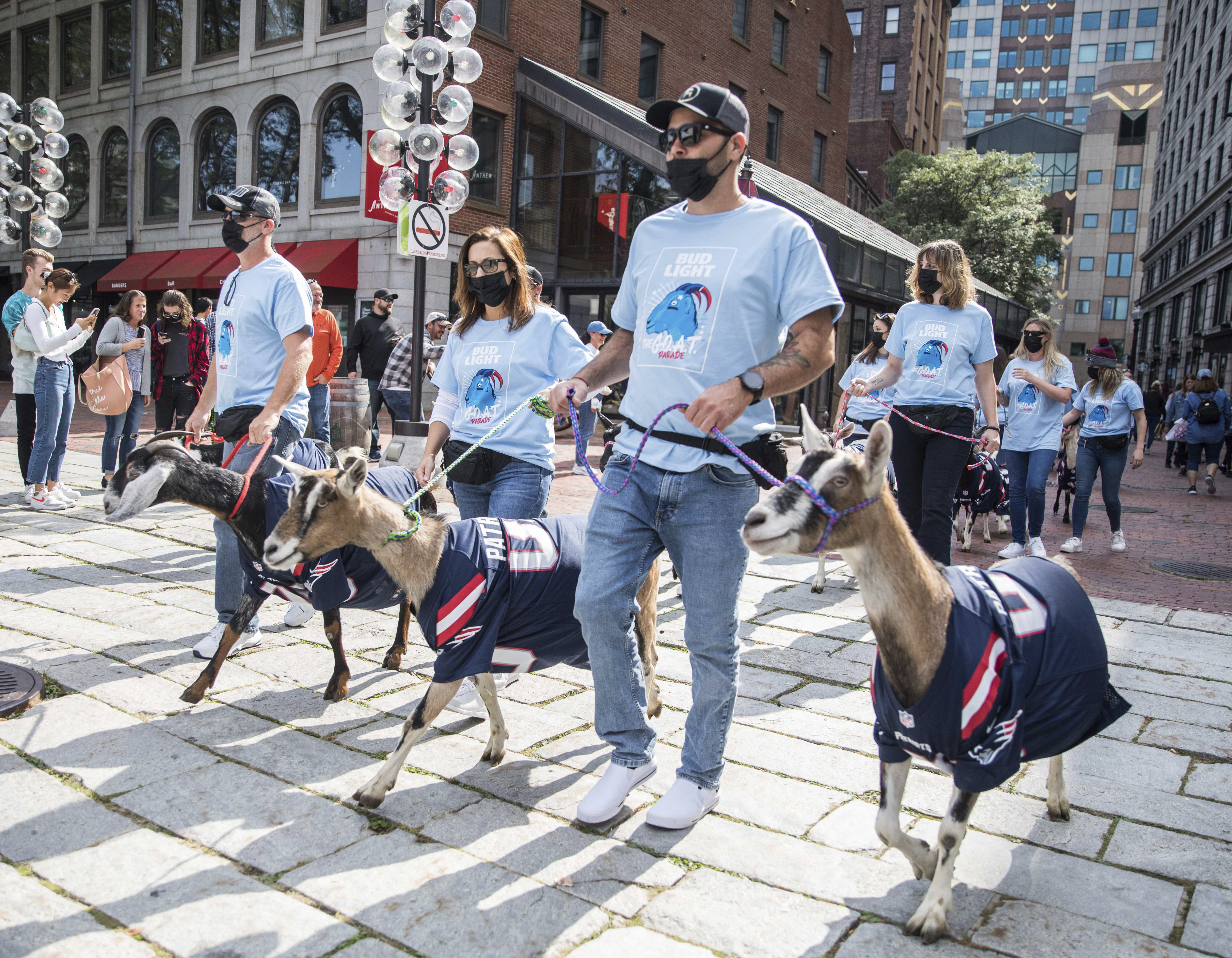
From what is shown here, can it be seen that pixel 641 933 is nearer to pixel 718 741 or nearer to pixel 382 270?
pixel 718 741

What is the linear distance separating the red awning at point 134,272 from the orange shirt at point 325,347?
52.1ft

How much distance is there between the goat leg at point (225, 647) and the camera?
14.2 feet

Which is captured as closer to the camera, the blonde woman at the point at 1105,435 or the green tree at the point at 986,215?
the blonde woman at the point at 1105,435

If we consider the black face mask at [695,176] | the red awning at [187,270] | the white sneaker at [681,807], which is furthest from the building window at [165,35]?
the white sneaker at [681,807]

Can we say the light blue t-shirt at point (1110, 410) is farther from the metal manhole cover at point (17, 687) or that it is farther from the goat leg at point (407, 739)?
the metal manhole cover at point (17, 687)

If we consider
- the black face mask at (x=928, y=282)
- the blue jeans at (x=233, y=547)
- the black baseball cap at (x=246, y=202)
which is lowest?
the blue jeans at (x=233, y=547)

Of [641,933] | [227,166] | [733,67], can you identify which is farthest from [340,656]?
[733,67]

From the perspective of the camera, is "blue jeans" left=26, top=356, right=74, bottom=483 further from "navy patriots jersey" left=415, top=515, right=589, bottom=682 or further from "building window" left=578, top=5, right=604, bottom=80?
"building window" left=578, top=5, right=604, bottom=80

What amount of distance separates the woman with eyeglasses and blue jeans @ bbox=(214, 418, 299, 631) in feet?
2.98

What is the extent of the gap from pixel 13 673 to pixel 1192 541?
36.1 ft

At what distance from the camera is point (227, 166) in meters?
23.0

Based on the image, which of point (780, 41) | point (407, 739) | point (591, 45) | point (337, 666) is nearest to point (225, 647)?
point (337, 666)

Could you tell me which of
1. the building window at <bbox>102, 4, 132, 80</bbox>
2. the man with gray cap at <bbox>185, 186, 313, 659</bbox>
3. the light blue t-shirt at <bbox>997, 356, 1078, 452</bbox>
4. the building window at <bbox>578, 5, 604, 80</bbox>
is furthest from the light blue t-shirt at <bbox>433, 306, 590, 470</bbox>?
the building window at <bbox>102, 4, 132, 80</bbox>

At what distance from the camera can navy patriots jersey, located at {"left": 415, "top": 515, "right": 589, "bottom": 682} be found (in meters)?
3.41
